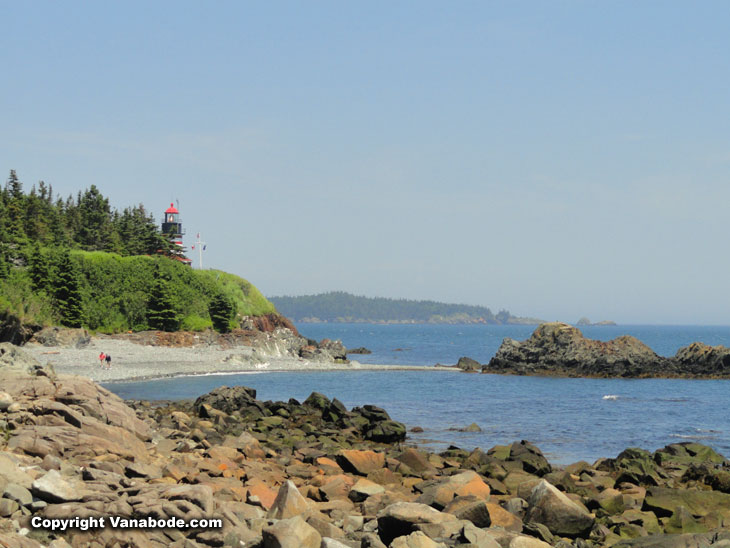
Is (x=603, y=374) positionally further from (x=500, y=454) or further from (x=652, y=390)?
(x=500, y=454)

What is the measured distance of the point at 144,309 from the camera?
252ft

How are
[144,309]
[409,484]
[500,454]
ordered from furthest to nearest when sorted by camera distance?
[144,309] → [500,454] → [409,484]

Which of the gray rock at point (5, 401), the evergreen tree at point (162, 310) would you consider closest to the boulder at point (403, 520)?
the gray rock at point (5, 401)

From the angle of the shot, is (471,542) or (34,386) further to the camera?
(34,386)

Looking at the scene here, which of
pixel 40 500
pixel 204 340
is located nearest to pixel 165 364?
pixel 204 340

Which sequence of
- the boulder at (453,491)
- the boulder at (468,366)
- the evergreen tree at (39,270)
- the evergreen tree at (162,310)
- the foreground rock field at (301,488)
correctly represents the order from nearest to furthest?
the foreground rock field at (301,488) < the boulder at (453,491) < the evergreen tree at (39,270) < the evergreen tree at (162,310) < the boulder at (468,366)

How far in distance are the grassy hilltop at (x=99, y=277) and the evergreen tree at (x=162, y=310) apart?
0.36 ft

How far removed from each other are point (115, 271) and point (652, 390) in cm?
5756

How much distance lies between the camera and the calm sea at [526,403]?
32.7 metres

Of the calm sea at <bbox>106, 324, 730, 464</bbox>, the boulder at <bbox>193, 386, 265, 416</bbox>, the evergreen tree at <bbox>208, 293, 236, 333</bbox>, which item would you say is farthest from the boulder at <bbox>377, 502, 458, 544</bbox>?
the evergreen tree at <bbox>208, 293, 236, 333</bbox>

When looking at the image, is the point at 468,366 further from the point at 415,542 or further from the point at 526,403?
the point at 415,542

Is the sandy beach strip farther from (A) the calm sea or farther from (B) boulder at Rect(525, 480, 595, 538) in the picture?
(B) boulder at Rect(525, 480, 595, 538)
